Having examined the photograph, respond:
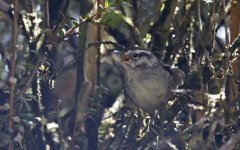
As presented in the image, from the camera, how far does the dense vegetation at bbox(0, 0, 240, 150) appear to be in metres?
3.11

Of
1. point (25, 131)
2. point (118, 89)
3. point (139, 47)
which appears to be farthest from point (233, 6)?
point (25, 131)

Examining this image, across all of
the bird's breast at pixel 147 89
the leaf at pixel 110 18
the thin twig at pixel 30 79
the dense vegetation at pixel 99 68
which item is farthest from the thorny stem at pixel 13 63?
the bird's breast at pixel 147 89

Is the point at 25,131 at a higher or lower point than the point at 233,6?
lower

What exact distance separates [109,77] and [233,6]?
104 cm

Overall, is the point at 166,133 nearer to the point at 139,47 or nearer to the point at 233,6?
the point at 139,47

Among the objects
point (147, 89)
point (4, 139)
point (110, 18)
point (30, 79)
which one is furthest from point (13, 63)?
point (147, 89)

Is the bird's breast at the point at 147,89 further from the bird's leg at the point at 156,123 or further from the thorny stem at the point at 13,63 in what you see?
the thorny stem at the point at 13,63

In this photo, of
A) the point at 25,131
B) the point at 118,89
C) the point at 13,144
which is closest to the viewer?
the point at 13,144

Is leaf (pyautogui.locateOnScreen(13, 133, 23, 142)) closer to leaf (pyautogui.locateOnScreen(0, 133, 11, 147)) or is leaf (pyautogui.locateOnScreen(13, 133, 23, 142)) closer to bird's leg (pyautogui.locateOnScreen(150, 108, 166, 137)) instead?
leaf (pyautogui.locateOnScreen(0, 133, 11, 147))

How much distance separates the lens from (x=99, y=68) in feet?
12.1

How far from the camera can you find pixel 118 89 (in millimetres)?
4316

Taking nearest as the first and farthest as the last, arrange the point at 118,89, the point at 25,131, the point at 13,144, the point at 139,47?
the point at 13,144, the point at 25,131, the point at 139,47, the point at 118,89

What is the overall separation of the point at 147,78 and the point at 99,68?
269 mm

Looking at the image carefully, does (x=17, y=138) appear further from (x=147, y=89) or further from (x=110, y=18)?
(x=147, y=89)
